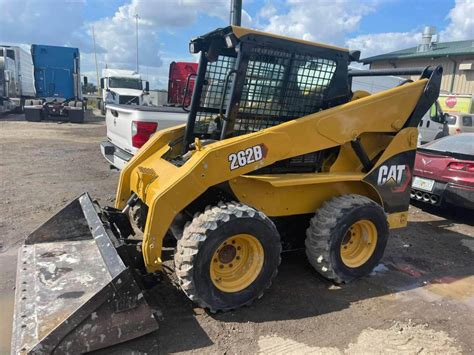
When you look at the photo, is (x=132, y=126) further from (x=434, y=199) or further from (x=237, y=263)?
(x=434, y=199)

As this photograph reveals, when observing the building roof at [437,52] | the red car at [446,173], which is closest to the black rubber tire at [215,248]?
the red car at [446,173]

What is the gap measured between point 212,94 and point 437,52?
3100 cm

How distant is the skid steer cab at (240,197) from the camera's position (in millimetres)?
3336

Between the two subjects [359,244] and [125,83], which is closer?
[359,244]

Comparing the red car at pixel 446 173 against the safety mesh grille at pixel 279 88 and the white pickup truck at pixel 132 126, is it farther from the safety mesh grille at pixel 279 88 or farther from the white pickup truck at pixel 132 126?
the white pickup truck at pixel 132 126

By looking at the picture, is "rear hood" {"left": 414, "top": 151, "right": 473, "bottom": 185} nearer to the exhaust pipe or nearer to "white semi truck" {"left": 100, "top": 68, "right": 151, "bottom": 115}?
the exhaust pipe

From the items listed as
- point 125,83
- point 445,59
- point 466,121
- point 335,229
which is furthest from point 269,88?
point 445,59

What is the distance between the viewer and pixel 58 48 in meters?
22.9

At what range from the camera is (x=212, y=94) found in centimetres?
445

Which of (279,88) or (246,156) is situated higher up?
(279,88)

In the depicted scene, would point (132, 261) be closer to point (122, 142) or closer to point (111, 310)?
point (111, 310)

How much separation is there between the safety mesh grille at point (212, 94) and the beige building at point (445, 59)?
22.1 metres

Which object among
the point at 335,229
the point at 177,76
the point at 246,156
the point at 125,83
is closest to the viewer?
the point at 246,156

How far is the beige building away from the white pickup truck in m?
20.9
